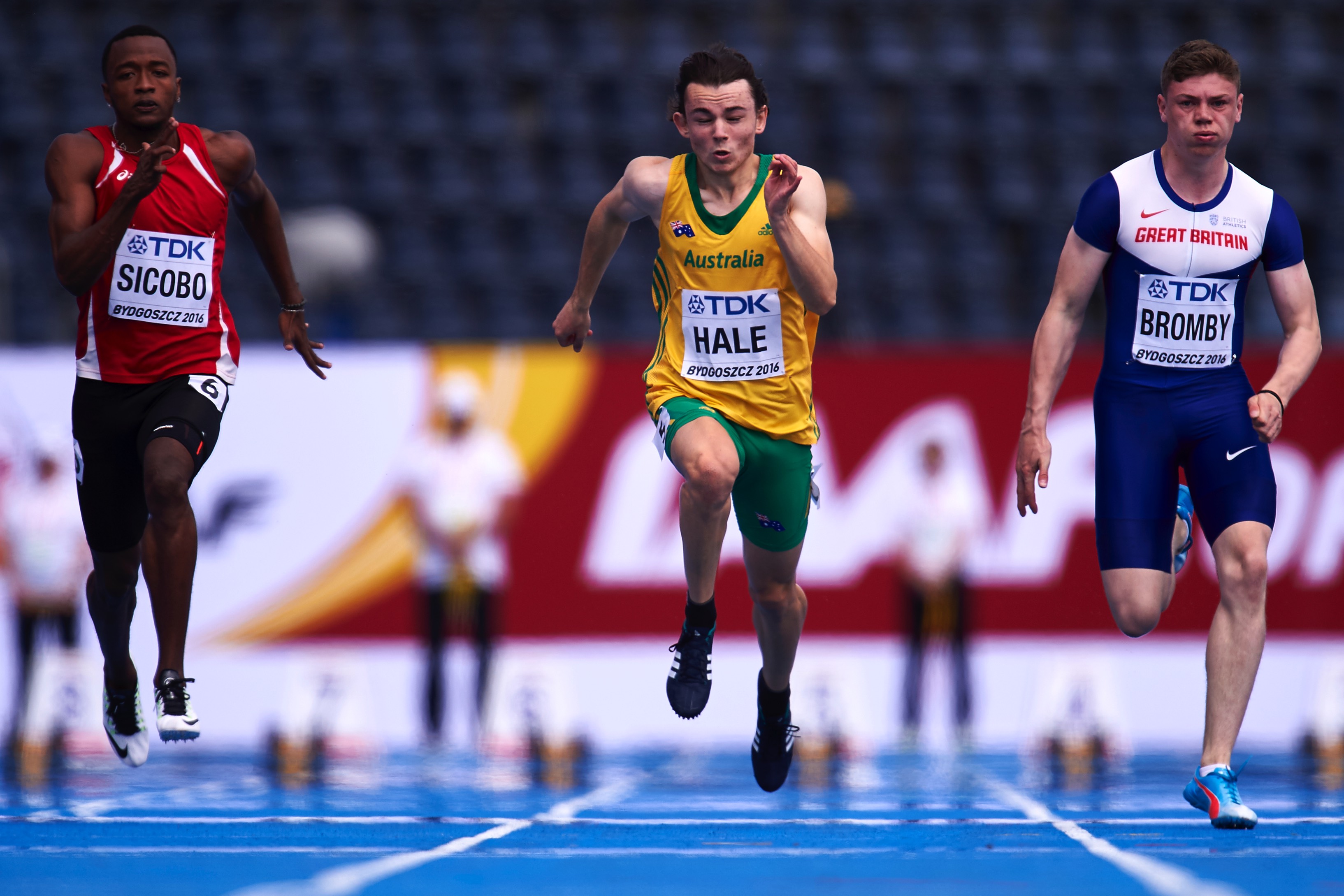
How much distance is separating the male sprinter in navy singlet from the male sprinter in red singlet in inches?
121

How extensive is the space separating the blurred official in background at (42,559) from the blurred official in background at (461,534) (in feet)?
7.18

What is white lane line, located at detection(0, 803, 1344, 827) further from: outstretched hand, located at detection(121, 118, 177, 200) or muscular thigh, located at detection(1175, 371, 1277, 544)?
outstretched hand, located at detection(121, 118, 177, 200)

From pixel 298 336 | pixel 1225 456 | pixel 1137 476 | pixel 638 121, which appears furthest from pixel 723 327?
pixel 638 121

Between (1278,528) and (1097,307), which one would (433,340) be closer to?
(1097,307)

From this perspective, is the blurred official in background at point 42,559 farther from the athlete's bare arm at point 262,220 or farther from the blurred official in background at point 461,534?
the athlete's bare arm at point 262,220

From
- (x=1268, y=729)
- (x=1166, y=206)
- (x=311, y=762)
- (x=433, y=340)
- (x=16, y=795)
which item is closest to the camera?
(x=1166, y=206)

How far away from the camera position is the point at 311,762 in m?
10.1

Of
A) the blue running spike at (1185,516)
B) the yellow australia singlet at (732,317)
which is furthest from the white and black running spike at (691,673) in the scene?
the blue running spike at (1185,516)

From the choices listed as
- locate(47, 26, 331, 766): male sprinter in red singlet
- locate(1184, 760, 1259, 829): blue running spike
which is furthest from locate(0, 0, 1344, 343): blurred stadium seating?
locate(1184, 760, 1259, 829): blue running spike

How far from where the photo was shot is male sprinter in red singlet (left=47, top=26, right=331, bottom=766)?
595 centimetres

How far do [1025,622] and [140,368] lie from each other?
671cm

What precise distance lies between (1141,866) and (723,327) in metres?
2.34

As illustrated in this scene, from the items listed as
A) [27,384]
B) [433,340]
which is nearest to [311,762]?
[27,384]

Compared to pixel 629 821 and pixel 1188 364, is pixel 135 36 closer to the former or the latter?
pixel 629 821
